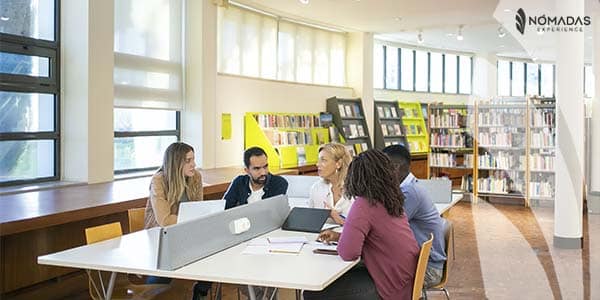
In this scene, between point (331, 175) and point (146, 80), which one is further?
point (146, 80)

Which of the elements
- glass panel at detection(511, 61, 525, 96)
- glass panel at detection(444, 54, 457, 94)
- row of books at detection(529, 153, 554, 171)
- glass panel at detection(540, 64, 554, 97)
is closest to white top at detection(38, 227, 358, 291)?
row of books at detection(529, 153, 554, 171)

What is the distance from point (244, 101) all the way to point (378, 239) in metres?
6.54

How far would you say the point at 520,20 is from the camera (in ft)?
36.1

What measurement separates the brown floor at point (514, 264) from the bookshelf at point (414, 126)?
163 inches

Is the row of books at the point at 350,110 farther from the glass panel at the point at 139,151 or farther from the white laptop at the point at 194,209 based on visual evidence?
the white laptop at the point at 194,209

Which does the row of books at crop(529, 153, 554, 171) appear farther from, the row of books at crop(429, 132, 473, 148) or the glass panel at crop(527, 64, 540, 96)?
the glass panel at crop(527, 64, 540, 96)

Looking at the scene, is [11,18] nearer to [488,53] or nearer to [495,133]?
[495,133]

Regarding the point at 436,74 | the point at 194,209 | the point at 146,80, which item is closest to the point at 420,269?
the point at 194,209

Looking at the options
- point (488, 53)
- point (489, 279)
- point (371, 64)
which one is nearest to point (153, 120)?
point (489, 279)

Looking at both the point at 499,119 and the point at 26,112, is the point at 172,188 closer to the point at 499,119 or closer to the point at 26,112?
Answer: the point at 26,112

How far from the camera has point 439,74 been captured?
631 inches

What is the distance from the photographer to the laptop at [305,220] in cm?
374

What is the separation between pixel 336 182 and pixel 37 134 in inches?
130

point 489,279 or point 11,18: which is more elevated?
point 11,18
